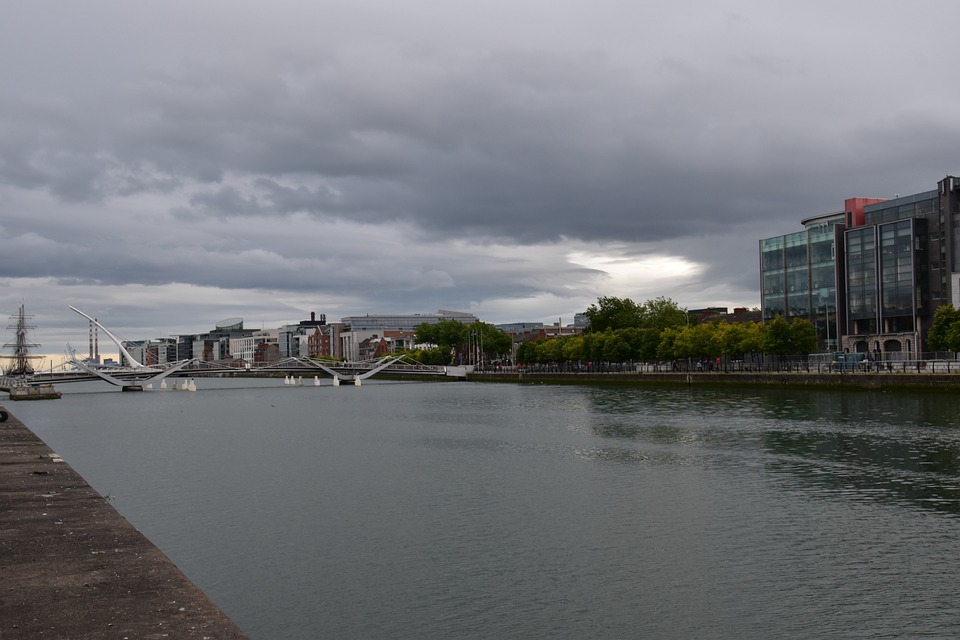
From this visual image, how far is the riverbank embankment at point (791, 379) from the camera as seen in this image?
2418 inches

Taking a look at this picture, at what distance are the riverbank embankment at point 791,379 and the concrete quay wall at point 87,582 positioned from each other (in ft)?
193

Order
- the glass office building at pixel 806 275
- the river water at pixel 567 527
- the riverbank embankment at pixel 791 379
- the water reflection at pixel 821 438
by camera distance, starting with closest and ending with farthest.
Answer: the river water at pixel 567 527, the water reflection at pixel 821 438, the riverbank embankment at pixel 791 379, the glass office building at pixel 806 275

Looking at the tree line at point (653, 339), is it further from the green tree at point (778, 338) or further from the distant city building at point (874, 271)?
the distant city building at point (874, 271)

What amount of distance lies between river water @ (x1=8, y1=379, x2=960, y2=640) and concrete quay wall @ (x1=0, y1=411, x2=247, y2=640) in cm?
261

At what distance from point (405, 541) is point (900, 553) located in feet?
34.8

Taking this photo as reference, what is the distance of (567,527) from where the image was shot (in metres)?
21.1

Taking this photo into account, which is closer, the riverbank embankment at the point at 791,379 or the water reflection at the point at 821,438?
the water reflection at the point at 821,438

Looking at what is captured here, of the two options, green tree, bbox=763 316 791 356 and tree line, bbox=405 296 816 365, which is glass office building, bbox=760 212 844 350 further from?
green tree, bbox=763 316 791 356

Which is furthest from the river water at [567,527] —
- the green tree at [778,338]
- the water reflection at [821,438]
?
the green tree at [778,338]

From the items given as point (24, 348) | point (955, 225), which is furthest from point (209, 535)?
point (24, 348)

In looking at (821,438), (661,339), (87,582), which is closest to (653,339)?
(661,339)

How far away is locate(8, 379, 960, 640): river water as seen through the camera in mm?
14685

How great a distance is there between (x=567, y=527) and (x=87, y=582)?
40.9ft

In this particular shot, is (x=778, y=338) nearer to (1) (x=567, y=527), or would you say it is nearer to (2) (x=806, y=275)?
(2) (x=806, y=275)
